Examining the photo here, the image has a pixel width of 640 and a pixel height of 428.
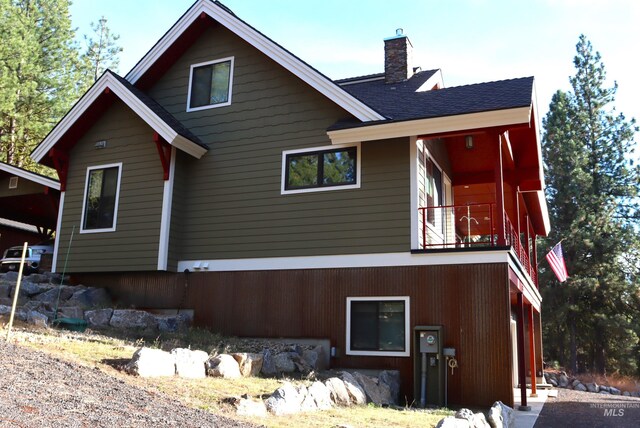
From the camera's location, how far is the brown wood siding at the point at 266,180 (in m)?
11.5

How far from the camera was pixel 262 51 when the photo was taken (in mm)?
12945

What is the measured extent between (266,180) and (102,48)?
92.0 feet

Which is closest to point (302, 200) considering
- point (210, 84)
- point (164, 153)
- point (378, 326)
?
point (378, 326)

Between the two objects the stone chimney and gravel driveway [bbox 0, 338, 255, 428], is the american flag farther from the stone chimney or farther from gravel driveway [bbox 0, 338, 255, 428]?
gravel driveway [bbox 0, 338, 255, 428]

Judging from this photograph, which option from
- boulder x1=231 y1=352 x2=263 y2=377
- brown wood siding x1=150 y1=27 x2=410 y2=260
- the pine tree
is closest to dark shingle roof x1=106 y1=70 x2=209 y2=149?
brown wood siding x1=150 y1=27 x2=410 y2=260

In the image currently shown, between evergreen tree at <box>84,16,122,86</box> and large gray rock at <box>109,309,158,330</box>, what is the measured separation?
27571 millimetres

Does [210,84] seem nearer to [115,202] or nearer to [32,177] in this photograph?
[115,202]

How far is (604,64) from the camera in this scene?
1350 inches

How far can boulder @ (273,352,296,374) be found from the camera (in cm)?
953

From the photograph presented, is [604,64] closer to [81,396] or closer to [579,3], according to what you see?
[579,3]

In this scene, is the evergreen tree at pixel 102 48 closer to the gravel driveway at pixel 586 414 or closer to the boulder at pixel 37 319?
the boulder at pixel 37 319

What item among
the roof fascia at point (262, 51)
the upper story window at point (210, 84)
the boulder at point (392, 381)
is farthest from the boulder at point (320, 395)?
the upper story window at point (210, 84)

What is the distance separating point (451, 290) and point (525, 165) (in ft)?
19.8

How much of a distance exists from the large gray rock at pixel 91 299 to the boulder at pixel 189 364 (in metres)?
5.75
